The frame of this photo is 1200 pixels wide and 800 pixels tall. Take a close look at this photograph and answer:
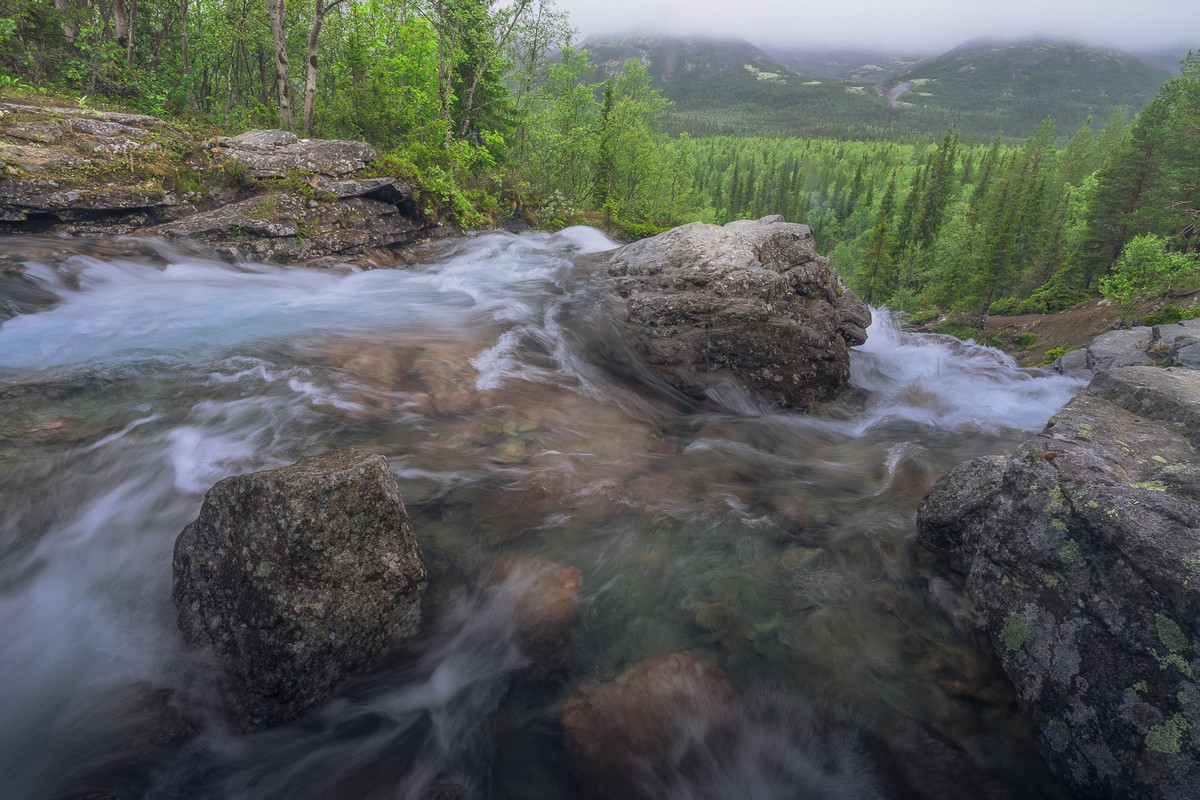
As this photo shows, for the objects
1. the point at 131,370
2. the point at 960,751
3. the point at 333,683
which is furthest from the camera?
the point at 131,370

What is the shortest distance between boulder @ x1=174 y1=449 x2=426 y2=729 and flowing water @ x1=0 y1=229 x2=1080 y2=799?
0.23m

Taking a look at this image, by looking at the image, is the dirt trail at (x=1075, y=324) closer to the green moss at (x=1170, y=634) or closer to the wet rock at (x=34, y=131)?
the green moss at (x=1170, y=634)

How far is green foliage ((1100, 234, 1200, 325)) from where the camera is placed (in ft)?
77.4

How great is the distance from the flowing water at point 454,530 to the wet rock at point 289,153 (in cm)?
456

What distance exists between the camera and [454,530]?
5.32 meters

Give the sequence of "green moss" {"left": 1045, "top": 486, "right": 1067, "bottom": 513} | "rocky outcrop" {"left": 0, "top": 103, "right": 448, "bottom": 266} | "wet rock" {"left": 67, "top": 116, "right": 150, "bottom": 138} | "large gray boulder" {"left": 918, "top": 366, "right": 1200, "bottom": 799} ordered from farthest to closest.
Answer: "wet rock" {"left": 67, "top": 116, "right": 150, "bottom": 138} < "rocky outcrop" {"left": 0, "top": 103, "right": 448, "bottom": 266} < "green moss" {"left": 1045, "top": 486, "right": 1067, "bottom": 513} < "large gray boulder" {"left": 918, "top": 366, "right": 1200, "bottom": 799}

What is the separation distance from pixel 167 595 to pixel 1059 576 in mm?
6613

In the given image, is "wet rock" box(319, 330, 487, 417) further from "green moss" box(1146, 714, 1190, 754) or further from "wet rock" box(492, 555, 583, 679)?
"green moss" box(1146, 714, 1190, 754)

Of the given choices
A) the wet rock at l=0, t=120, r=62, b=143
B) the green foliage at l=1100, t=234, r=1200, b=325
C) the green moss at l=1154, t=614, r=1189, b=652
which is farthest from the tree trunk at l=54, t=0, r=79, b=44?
the green foliage at l=1100, t=234, r=1200, b=325

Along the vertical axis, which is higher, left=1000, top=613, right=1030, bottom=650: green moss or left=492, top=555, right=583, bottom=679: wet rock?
left=1000, top=613, right=1030, bottom=650: green moss

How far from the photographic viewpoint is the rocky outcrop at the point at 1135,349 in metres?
15.0

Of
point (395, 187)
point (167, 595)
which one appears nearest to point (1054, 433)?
point (167, 595)

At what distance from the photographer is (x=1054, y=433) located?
496 cm

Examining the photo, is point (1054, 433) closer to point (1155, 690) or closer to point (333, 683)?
point (1155, 690)
